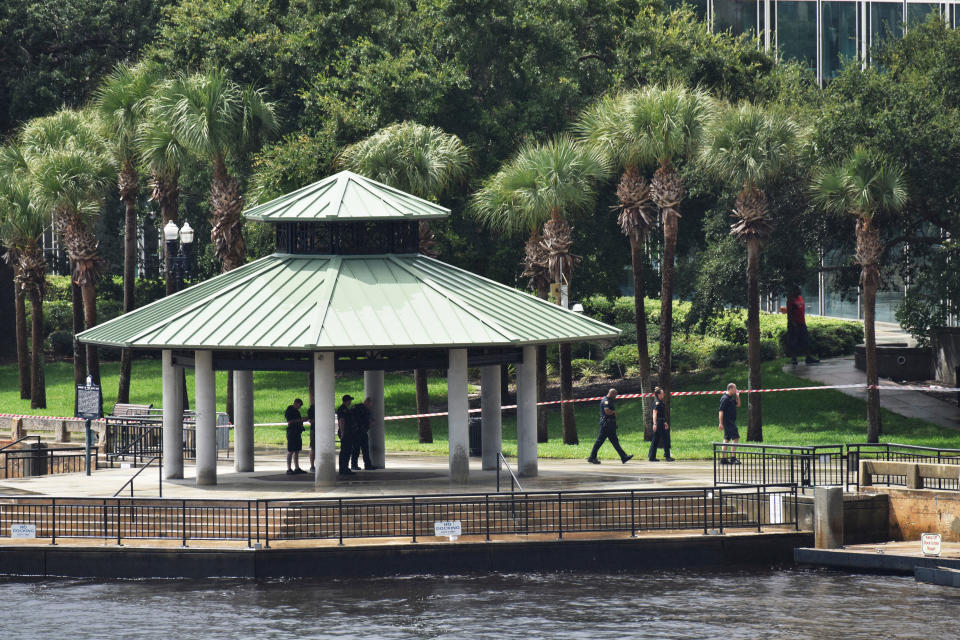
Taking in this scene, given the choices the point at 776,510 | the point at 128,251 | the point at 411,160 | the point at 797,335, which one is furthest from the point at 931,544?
the point at 128,251

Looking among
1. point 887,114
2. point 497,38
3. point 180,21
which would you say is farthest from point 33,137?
point 887,114

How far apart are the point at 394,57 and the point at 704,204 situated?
1154 centimetres

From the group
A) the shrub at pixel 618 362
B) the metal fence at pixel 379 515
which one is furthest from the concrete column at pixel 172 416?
the shrub at pixel 618 362

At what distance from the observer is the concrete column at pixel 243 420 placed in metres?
34.3

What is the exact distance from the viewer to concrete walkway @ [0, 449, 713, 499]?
1212 inches

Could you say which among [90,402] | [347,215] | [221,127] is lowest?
[90,402]

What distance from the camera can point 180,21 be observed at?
178 feet

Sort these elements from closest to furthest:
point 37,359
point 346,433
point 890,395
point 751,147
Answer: point 346,433 < point 751,147 < point 890,395 < point 37,359

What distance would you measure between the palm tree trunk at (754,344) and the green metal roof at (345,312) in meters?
10.3

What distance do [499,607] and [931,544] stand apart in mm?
8068

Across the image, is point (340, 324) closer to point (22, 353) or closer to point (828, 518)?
point (828, 518)

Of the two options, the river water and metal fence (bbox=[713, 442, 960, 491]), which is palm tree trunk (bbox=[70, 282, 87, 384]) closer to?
the river water

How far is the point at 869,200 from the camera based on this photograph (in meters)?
40.5

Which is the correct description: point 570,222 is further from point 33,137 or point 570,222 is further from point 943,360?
point 33,137
